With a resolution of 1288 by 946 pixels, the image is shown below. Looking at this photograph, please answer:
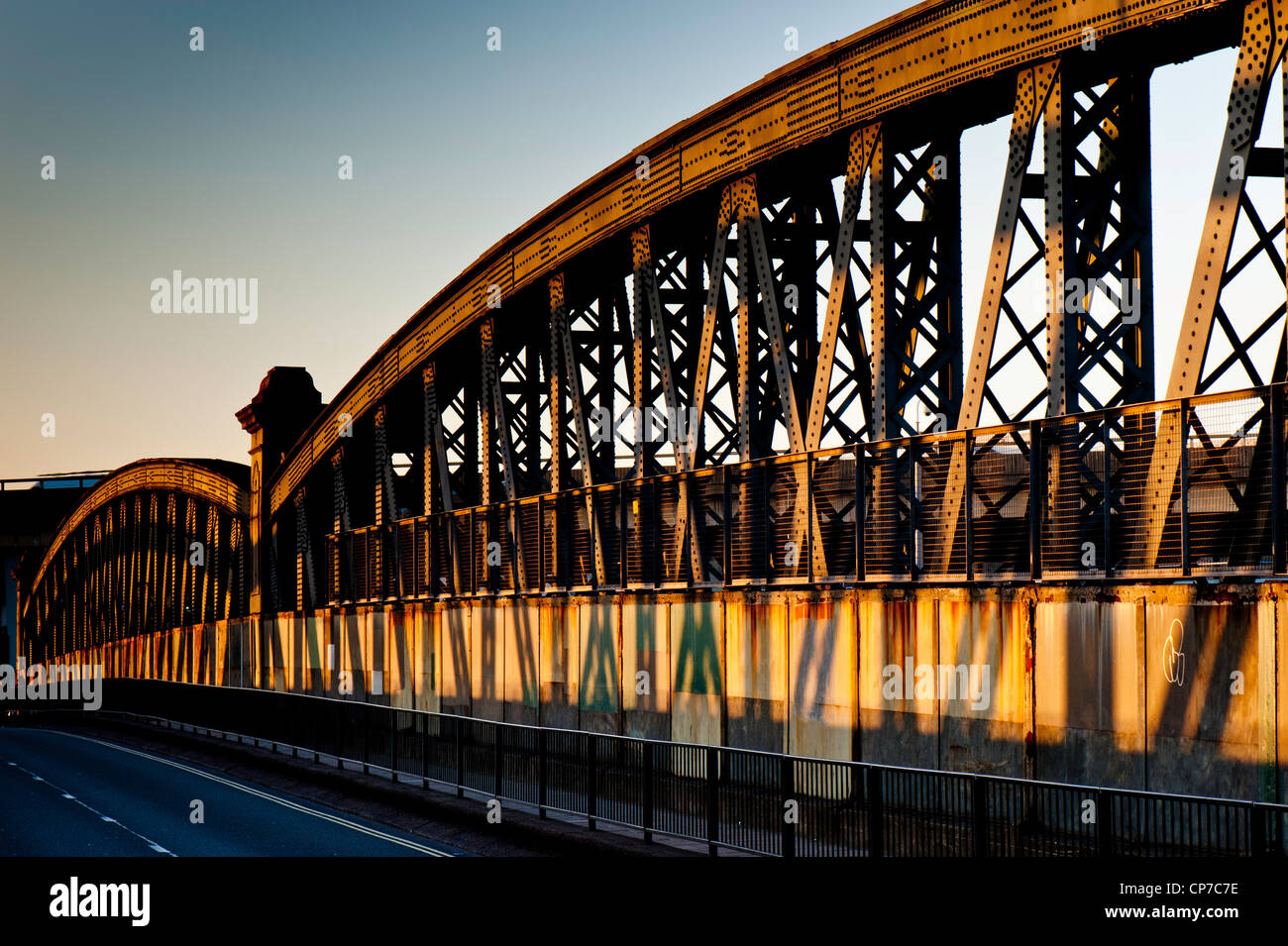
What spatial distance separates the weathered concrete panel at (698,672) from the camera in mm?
20578

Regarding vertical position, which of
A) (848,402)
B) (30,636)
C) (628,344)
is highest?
(628,344)

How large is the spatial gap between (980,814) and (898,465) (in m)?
5.67

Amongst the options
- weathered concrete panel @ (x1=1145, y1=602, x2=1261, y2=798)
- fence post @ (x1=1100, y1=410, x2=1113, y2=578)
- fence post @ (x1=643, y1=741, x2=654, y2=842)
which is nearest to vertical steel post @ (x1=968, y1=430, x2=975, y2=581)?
fence post @ (x1=1100, y1=410, x2=1113, y2=578)

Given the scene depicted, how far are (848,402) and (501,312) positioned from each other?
439 inches

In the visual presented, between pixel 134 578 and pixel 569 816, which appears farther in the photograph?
pixel 134 578

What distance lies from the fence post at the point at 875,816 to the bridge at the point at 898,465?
180cm

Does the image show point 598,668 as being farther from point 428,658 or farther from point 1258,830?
point 1258,830

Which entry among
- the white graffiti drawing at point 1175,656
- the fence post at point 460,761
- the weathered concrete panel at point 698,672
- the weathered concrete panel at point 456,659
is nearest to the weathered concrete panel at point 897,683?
the white graffiti drawing at point 1175,656

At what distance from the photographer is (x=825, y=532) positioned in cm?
1939

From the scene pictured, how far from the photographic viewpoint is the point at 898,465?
17766 millimetres

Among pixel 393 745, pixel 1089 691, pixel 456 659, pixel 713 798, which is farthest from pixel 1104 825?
pixel 456 659
